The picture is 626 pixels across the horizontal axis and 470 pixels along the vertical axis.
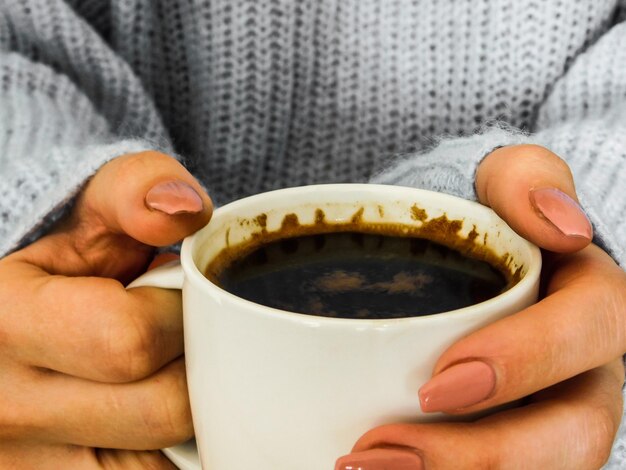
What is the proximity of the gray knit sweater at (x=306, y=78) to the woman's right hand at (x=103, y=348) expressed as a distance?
0.64 feet

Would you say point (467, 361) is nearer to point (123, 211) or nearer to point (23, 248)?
point (123, 211)

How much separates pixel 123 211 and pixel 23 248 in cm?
11

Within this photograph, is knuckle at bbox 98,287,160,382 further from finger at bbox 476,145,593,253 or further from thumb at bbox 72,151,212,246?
finger at bbox 476,145,593,253

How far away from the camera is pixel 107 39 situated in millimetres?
775

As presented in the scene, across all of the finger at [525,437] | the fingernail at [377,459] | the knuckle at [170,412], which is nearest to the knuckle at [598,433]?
the finger at [525,437]

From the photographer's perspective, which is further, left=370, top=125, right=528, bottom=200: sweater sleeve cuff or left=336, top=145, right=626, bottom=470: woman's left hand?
left=370, top=125, right=528, bottom=200: sweater sleeve cuff

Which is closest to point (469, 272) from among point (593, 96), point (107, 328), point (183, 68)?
point (107, 328)

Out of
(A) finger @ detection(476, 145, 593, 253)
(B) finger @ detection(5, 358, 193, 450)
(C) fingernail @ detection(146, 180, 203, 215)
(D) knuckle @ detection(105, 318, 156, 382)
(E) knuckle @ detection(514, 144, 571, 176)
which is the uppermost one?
(E) knuckle @ detection(514, 144, 571, 176)

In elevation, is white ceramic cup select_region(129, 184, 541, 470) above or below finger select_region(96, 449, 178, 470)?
above

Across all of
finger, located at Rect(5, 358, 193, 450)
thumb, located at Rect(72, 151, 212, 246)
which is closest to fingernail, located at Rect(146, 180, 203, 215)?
thumb, located at Rect(72, 151, 212, 246)

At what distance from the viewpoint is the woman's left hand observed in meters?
0.32

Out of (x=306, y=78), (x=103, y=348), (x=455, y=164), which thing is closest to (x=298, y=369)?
(x=103, y=348)

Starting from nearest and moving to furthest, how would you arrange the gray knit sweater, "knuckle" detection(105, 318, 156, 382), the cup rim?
the cup rim
"knuckle" detection(105, 318, 156, 382)
the gray knit sweater

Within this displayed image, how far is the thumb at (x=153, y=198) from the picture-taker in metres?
0.38
